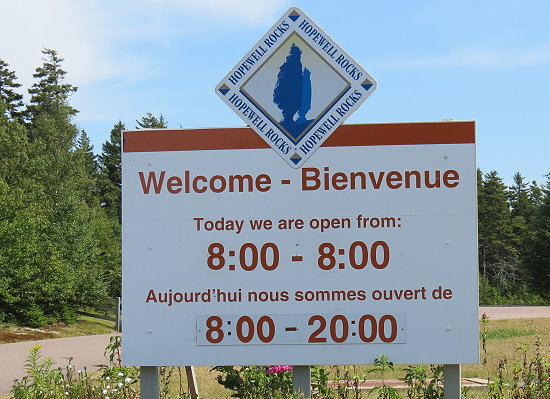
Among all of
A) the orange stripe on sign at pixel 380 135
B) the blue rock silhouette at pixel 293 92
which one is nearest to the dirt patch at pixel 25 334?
the orange stripe on sign at pixel 380 135

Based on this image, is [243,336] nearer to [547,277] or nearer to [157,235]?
[157,235]

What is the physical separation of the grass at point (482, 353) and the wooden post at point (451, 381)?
577mm

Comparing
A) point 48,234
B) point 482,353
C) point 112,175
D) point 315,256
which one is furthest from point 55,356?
point 112,175

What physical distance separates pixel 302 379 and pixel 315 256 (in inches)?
35.3

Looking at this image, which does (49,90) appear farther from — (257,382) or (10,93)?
(257,382)

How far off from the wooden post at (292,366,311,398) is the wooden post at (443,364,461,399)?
38.7 inches

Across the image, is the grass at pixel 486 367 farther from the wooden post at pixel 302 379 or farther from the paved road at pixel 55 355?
the paved road at pixel 55 355

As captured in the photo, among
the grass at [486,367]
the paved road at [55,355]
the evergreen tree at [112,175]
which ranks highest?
the evergreen tree at [112,175]

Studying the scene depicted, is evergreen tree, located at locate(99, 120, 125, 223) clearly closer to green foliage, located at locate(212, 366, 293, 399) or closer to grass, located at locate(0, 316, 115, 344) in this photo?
grass, located at locate(0, 316, 115, 344)

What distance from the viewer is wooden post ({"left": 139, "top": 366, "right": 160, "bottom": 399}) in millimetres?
5688

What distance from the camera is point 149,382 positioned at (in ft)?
18.7

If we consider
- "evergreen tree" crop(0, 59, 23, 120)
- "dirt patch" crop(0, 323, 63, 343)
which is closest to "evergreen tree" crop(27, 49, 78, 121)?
"evergreen tree" crop(0, 59, 23, 120)

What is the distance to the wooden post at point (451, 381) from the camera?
555 centimetres

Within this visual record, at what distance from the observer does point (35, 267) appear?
97.5 ft
